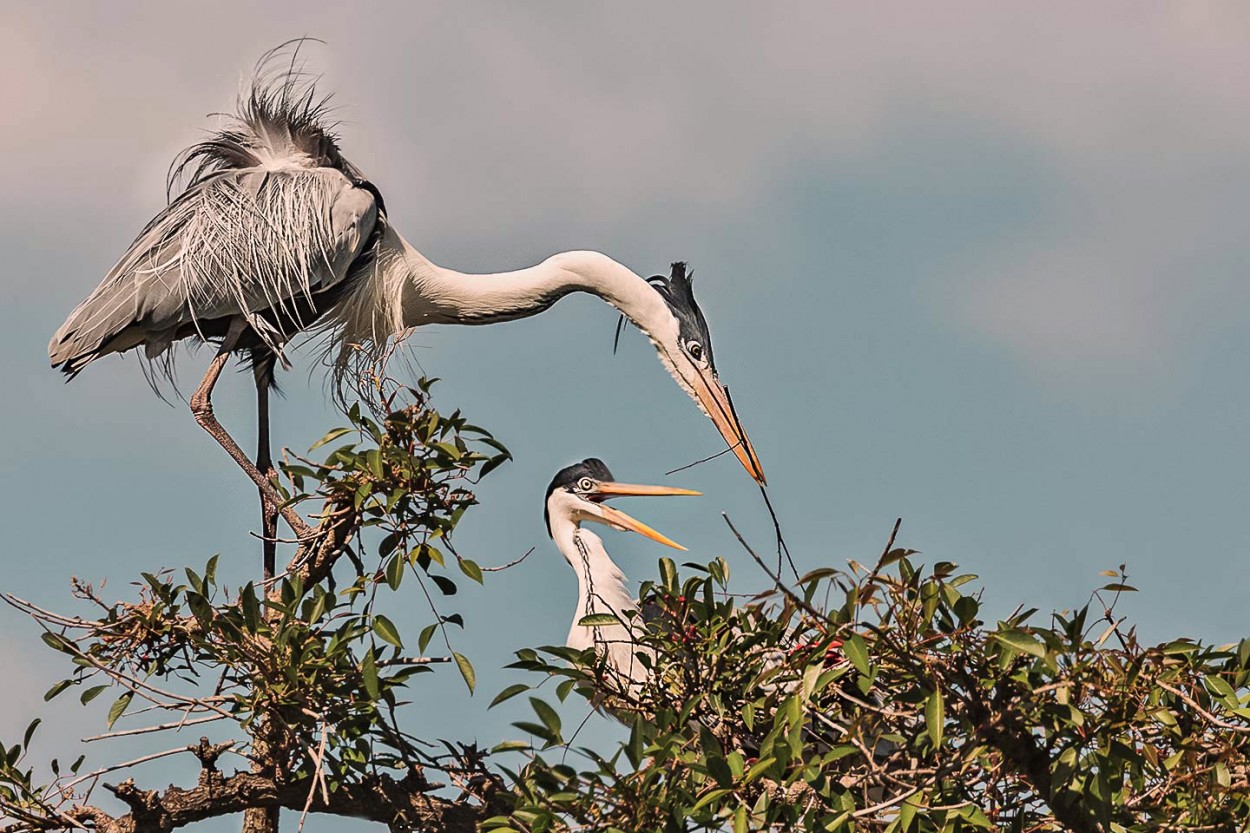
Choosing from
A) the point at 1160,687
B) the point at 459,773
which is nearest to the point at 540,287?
the point at 459,773

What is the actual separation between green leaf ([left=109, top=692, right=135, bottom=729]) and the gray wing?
2034mm

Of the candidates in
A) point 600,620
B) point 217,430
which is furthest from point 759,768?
point 217,430

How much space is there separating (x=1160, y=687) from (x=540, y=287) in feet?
11.1

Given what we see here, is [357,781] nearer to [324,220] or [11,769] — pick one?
[11,769]

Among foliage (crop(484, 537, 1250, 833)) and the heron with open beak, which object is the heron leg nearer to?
the heron with open beak

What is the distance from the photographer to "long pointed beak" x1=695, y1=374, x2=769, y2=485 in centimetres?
568

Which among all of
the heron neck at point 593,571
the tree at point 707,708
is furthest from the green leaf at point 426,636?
the heron neck at point 593,571

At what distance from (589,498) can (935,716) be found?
392cm

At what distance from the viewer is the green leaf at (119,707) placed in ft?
11.6

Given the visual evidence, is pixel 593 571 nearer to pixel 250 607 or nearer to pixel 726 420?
pixel 726 420

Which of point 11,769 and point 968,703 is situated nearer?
point 968,703

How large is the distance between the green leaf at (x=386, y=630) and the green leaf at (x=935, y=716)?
1.28m

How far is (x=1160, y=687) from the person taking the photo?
277cm

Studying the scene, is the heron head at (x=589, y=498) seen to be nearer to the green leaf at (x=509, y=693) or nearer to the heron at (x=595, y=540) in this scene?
the heron at (x=595, y=540)
